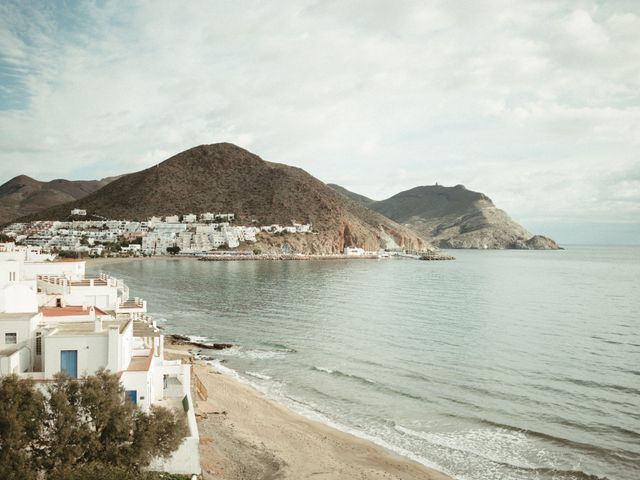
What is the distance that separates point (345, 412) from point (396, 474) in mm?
5821

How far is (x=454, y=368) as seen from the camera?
94.1 ft

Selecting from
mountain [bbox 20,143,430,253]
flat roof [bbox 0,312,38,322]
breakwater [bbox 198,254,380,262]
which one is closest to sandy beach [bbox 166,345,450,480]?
flat roof [bbox 0,312,38,322]

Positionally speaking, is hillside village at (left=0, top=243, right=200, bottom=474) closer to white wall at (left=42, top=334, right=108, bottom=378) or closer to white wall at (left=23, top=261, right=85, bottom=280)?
white wall at (left=42, top=334, right=108, bottom=378)

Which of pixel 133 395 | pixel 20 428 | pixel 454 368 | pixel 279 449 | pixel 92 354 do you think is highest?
pixel 92 354

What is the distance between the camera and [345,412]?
22516mm

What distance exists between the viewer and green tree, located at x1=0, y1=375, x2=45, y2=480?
1127 centimetres

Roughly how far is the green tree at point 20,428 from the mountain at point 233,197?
139339 mm

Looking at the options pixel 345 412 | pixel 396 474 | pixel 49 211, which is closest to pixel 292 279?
pixel 345 412

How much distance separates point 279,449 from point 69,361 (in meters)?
7.77

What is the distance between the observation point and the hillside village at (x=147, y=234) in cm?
13562

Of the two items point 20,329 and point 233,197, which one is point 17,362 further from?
point 233,197

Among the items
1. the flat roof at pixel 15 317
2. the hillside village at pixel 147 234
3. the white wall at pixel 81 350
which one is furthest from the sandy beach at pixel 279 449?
the hillside village at pixel 147 234

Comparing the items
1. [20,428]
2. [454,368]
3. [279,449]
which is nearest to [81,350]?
[20,428]

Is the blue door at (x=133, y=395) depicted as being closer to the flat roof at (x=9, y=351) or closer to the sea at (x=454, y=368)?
the flat roof at (x=9, y=351)
